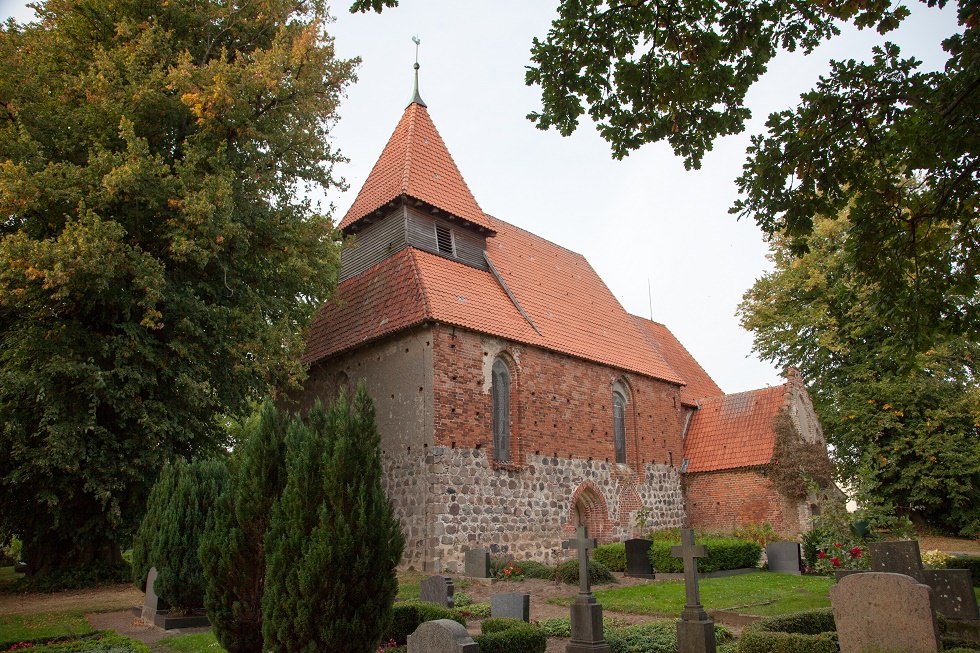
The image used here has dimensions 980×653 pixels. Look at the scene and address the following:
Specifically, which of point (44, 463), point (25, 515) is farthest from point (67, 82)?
point (25, 515)

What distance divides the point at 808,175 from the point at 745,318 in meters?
21.4

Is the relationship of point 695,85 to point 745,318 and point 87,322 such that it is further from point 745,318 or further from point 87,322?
point 745,318

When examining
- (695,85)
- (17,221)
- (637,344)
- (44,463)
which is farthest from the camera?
(637,344)

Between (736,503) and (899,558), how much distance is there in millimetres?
→ 12436

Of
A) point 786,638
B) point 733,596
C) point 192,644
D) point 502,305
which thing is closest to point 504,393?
point 502,305

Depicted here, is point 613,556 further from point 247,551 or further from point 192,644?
point 247,551

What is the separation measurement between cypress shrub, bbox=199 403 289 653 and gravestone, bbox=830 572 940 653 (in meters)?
5.84

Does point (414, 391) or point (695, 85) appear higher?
point (695, 85)

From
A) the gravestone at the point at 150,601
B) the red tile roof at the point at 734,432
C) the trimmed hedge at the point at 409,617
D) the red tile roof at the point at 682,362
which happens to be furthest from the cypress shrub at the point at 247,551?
the red tile roof at the point at 682,362

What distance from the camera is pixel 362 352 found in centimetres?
1781

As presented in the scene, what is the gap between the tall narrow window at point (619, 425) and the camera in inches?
815

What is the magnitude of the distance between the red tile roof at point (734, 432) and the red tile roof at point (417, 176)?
32.7 ft

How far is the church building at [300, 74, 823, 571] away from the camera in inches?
625

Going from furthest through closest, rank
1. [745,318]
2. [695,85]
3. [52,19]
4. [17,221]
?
[745,318] → [52,19] → [17,221] → [695,85]
